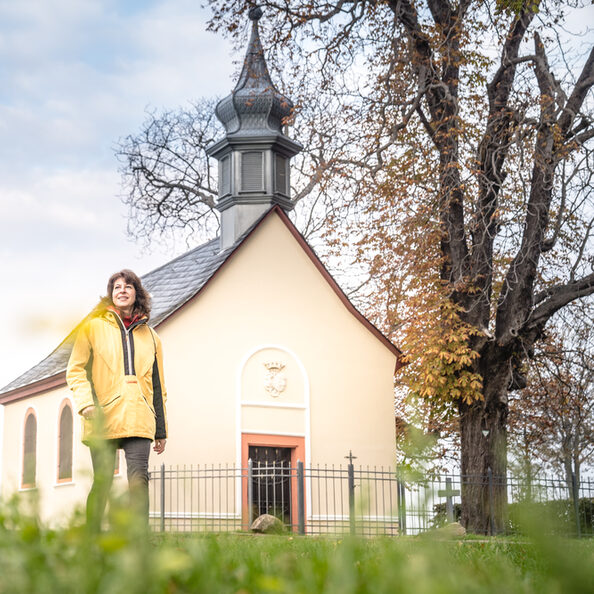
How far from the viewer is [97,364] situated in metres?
6.39

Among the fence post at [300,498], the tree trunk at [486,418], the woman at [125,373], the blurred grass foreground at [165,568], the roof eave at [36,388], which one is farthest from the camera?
the roof eave at [36,388]

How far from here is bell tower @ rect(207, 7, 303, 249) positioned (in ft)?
74.2

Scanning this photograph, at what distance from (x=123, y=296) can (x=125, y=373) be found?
1.97ft

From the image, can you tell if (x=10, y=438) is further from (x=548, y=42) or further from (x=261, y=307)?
(x=548, y=42)

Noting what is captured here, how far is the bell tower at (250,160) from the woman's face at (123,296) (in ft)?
50.7

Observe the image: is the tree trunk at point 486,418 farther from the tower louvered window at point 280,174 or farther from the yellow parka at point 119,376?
the yellow parka at point 119,376

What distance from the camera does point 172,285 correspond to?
68.8 feet

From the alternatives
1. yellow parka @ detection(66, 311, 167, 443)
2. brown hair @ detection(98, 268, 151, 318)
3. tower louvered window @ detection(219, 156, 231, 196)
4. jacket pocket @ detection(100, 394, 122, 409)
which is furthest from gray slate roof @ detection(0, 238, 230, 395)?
jacket pocket @ detection(100, 394, 122, 409)

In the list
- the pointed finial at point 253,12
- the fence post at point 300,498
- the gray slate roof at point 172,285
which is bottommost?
the fence post at point 300,498

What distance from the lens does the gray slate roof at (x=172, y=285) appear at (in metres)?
19.1

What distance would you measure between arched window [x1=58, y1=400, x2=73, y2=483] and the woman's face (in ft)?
46.9

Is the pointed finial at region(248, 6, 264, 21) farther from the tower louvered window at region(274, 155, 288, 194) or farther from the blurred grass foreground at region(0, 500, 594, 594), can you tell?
the blurred grass foreground at region(0, 500, 594, 594)

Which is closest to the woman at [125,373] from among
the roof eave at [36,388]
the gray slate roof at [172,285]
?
the gray slate roof at [172,285]

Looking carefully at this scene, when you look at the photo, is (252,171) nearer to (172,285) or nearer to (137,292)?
(172,285)
